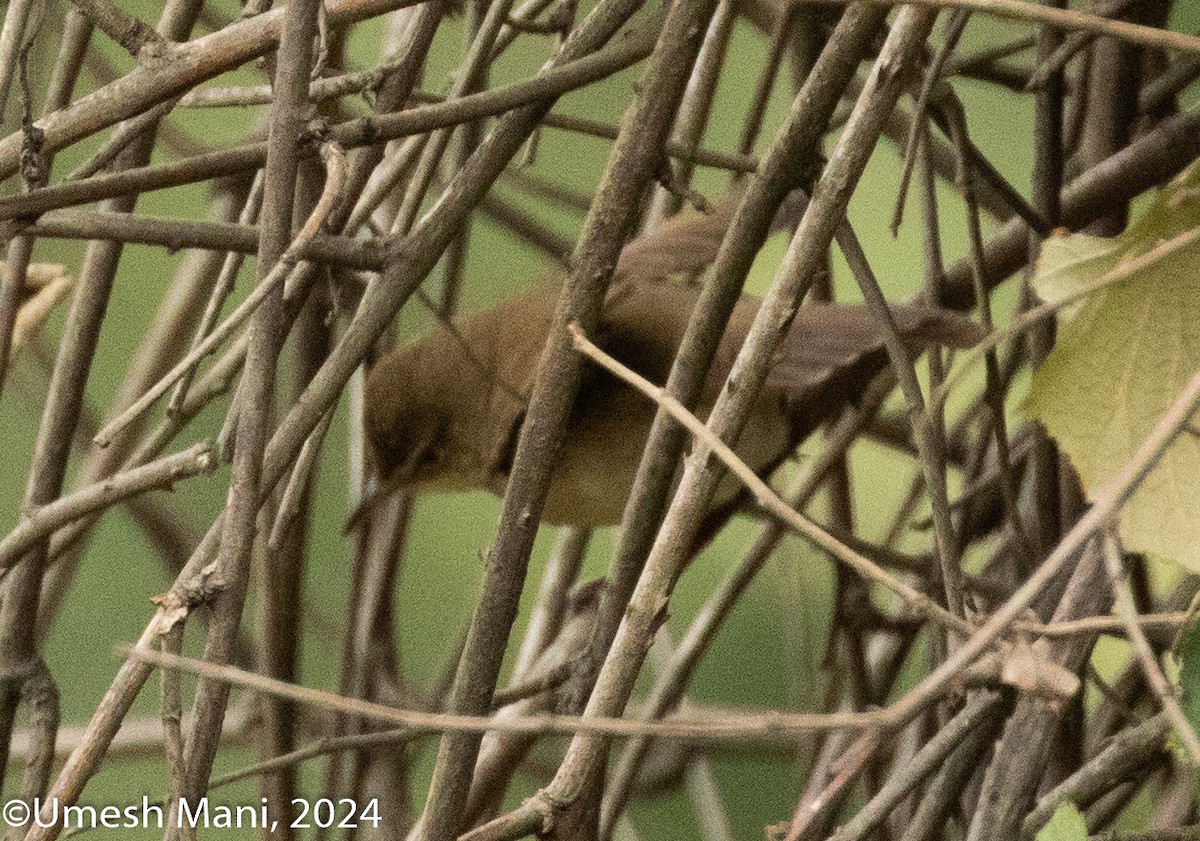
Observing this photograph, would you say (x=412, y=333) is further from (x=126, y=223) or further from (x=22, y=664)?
(x=126, y=223)

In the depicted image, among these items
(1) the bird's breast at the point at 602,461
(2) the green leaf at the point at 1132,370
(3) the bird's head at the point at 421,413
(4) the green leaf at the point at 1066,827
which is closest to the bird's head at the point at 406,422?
(3) the bird's head at the point at 421,413

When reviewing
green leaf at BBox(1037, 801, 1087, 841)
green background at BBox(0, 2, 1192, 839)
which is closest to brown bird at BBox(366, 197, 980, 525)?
green background at BBox(0, 2, 1192, 839)

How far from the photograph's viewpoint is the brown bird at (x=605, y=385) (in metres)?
2.22

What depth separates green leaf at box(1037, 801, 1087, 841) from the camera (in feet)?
3.10

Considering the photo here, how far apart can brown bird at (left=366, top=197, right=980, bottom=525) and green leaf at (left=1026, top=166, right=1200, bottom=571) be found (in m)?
0.93

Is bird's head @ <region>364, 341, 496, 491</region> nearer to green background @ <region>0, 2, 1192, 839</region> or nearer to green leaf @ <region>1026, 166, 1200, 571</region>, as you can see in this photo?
green background @ <region>0, 2, 1192, 839</region>

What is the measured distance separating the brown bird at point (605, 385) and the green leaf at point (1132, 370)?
93 centimetres

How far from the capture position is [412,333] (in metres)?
2.90

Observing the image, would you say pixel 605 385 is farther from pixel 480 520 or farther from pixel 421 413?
pixel 480 520

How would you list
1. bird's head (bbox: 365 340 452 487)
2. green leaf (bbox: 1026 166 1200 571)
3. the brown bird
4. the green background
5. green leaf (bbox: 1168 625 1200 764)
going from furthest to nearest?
the green background, bird's head (bbox: 365 340 452 487), the brown bird, green leaf (bbox: 1026 166 1200 571), green leaf (bbox: 1168 625 1200 764)

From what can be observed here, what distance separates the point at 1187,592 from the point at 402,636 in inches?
91.5

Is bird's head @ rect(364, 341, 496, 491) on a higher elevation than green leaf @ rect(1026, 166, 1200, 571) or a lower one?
higher

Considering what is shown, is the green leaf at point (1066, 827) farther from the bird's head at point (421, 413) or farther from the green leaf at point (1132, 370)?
the bird's head at point (421, 413)

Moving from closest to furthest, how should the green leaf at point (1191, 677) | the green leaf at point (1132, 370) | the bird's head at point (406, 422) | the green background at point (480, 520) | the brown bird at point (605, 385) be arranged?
the green leaf at point (1191, 677), the green leaf at point (1132, 370), the brown bird at point (605, 385), the bird's head at point (406, 422), the green background at point (480, 520)
